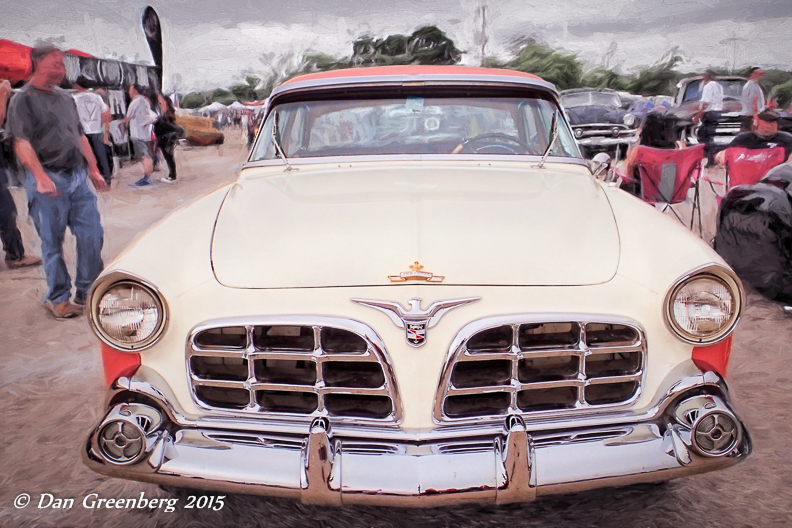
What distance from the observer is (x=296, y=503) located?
223 centimetres

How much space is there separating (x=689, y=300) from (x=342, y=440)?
109 cm

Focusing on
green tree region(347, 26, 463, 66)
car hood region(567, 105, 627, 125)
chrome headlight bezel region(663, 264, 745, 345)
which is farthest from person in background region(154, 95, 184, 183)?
chrome headlight bezel region(663, 264, 745, 345)

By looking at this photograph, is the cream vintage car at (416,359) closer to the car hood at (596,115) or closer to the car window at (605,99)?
the car hood at (596,115)

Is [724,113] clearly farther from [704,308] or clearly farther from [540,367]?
[540,367]

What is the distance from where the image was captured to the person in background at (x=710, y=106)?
10.9 metres

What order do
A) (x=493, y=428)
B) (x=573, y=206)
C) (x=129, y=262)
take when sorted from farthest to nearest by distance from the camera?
1. (x=573, y=206)
2. (x=129, y=262)
3. (x=493, y=428)

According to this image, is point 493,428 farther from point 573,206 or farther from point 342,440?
point 573,206

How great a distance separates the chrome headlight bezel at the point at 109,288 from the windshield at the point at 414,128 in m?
1.21

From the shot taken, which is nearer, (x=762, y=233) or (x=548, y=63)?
(x=762, y=233)

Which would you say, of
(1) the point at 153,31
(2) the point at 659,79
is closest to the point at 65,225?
(1) the point at 153,31

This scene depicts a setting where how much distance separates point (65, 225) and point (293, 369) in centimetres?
344

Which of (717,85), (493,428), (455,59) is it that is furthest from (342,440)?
(717,85)

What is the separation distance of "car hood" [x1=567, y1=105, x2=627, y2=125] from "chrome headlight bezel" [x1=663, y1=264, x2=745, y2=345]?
1113 centimetres

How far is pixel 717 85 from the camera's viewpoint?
36.3 feet
